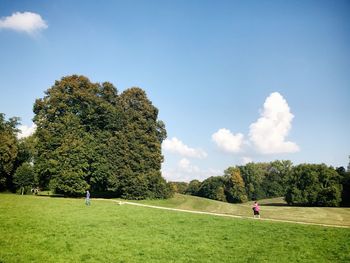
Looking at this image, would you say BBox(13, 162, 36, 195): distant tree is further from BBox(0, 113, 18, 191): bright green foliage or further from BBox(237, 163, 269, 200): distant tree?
BBox(237, 163, 269, 200): distant tree

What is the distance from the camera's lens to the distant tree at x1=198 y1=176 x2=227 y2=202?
113 m

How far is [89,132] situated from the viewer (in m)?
56.1

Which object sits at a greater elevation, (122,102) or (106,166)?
(122,102)

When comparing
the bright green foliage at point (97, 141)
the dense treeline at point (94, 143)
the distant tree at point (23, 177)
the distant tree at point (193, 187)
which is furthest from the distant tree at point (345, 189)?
the distant tree at point (193, 187)

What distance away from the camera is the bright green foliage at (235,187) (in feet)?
365

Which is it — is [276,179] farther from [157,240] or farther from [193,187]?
[157,240]

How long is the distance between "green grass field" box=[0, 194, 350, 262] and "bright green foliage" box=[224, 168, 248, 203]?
85.4 metres

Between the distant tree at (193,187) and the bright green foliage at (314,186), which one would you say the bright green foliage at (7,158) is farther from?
the distant tree at (193,187)

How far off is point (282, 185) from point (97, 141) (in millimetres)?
87567

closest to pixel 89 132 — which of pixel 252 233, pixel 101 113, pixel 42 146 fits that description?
pixel 101 113

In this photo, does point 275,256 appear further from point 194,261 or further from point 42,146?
point 42,146

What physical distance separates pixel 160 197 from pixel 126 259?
136ft

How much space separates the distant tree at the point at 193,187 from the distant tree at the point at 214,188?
12398mm

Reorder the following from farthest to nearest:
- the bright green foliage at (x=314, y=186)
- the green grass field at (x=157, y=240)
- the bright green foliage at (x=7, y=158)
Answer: the bright green foliage at (x=314, y=186) < the bright green foliage at (x=7, y=158) < the green grass field at (x=157, y=240)
